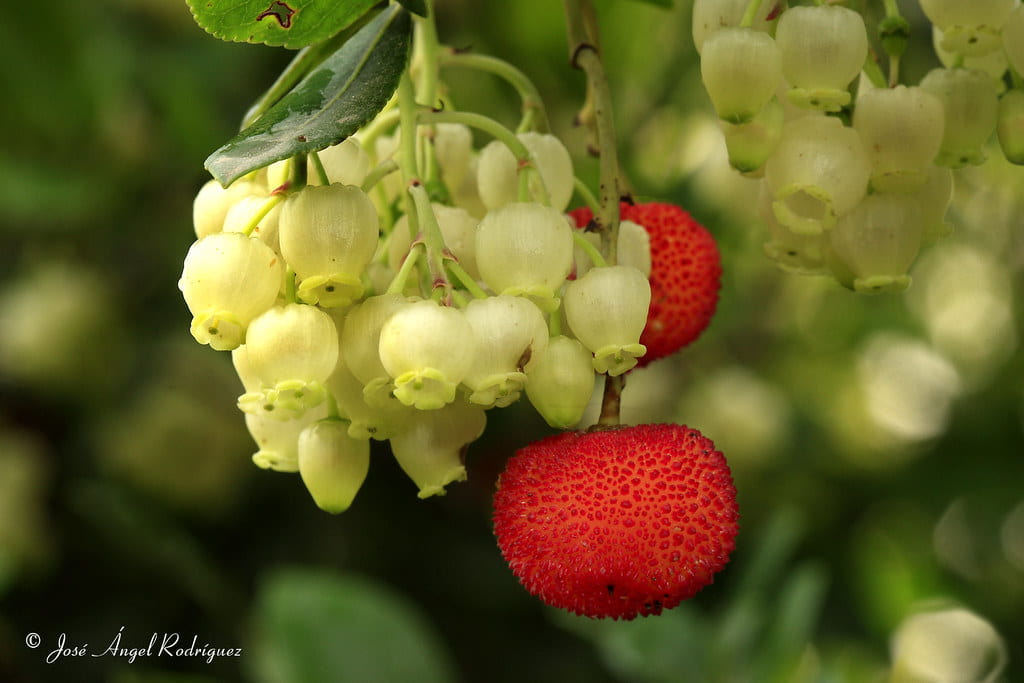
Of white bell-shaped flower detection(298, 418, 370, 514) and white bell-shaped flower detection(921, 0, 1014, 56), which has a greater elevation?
white bell-shaped flower detection(921, 0, 1014, 56)

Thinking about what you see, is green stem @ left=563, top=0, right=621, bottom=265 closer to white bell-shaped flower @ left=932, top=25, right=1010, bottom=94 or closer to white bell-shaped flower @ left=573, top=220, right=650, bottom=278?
white bell-shaped flower @ left=573, top=220, right=650, bottom=278

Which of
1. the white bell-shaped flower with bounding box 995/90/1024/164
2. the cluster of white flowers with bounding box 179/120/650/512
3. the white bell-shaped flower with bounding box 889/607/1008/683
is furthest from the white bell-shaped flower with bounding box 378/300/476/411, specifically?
the white bell-shaped flower with bounding box 889/607/1008/683

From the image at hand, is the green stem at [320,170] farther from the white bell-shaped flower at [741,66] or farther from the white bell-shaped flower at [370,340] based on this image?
the white bell-shaped flower at [741,66]

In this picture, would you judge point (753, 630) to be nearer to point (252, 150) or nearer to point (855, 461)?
point (855, 461)

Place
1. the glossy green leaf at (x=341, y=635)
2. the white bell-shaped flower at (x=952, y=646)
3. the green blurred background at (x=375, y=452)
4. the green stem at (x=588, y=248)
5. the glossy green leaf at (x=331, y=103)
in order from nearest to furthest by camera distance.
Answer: the glossy green leaf at (x=331, y=103) < the green stem at (x=588, y=248) < the glossy green leaf at (x=341, y=635) < the green blurred background at (x=375, y=452) < the white bell-shaped flower at (x=952, y=646)

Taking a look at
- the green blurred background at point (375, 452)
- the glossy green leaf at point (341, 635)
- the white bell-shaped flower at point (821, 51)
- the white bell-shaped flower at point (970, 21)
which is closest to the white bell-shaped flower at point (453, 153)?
the white bell-shaped flower at point (821, 51)

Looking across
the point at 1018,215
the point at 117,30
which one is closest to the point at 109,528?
the point at 117,30

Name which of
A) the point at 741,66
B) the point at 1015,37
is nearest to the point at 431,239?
the point at 741,66

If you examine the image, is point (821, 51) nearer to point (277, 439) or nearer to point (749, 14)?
point (749, 14)
